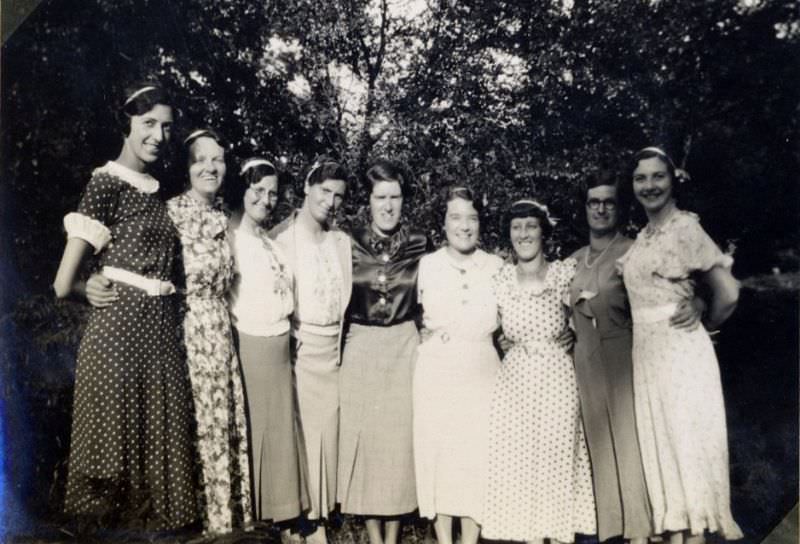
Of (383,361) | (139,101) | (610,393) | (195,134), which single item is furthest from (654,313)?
(139,101)

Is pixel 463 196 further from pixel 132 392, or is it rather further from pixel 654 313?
pixel 132 392

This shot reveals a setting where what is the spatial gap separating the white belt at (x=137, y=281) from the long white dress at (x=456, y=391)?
142 cm

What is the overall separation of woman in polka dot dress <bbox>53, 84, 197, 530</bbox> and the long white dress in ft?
4.11

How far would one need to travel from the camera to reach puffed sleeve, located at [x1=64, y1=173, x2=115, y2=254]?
133 inches

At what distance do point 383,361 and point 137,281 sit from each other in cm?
137

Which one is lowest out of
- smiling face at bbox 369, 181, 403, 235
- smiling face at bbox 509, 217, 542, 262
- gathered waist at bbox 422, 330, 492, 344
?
gathered waist at bbox 422, 330, 492, 344

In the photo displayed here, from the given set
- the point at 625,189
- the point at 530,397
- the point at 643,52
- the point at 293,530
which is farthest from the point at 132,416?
the point at 643,52

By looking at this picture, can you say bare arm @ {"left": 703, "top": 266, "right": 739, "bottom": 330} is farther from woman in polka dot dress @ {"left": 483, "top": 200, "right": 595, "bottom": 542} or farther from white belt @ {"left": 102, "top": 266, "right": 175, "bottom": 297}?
white belt @ {"left": 102, "top": 266, "right": 175, "bottom": 297}

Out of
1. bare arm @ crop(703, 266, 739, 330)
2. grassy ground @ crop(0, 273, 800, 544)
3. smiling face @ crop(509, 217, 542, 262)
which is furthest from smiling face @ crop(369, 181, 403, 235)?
grassy ground @ crop(0, 273, 800, 544)

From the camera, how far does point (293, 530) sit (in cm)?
404

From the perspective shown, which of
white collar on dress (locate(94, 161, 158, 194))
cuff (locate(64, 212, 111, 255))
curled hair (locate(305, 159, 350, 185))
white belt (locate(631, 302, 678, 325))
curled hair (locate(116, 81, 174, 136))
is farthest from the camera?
curled hair (locate(305, 159, 350, 185))

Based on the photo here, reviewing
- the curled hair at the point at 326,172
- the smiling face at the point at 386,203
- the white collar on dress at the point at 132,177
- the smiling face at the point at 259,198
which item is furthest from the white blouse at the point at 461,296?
the white collar on dress at the point at 132,177

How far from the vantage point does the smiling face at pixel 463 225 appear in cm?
396

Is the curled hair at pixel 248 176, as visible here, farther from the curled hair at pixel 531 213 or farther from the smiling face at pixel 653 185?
the smiling face at pixel 653 185
